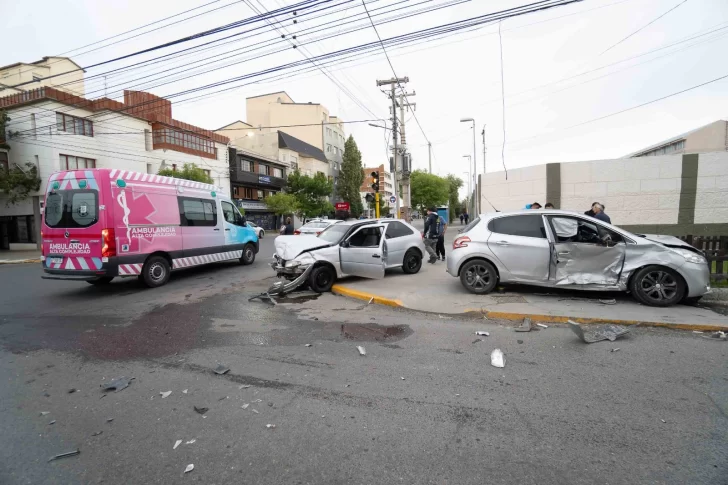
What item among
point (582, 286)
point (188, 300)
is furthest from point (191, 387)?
point (582, 286)

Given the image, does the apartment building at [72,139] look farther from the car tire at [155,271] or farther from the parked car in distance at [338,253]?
the parked car in distance at [338,253]

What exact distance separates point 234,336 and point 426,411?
3148 millimetres

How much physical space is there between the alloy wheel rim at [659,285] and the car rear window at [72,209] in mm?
10434

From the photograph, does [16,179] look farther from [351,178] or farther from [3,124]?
[351,178]

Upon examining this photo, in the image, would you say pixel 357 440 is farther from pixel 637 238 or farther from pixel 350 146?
pixel 350 146

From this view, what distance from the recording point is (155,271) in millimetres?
8805

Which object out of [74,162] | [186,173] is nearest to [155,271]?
[186,173]

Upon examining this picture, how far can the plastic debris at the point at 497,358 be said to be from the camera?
3.97 meters

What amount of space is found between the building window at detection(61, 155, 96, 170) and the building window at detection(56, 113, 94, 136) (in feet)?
5.52

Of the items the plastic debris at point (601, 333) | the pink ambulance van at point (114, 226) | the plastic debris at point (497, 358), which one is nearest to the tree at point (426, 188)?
the pink ambulance van at point (114, 226)

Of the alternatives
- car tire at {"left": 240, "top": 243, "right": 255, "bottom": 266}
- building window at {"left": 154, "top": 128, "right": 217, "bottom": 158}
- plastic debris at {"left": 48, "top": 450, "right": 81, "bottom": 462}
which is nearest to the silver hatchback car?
plastic debris at {"left": 48, "top": 450, "right": 81, "bottom": 462}

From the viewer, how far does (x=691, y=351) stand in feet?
13.9

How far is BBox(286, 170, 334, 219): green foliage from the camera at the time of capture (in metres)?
44.1

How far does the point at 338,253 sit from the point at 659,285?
19.1 ft
